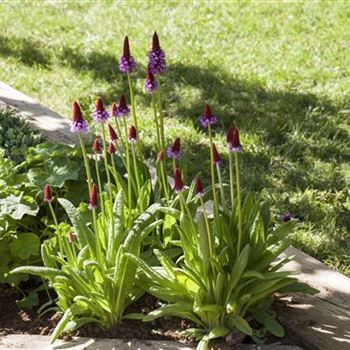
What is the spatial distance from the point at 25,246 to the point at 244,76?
3.58 meters

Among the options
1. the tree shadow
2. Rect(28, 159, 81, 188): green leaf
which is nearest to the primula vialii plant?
Rect(28, 159, 81, 188): green leaf

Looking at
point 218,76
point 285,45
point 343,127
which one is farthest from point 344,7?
point 343,127

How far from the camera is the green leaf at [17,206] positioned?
3.75 m

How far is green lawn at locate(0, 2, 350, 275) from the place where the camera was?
5.34 m

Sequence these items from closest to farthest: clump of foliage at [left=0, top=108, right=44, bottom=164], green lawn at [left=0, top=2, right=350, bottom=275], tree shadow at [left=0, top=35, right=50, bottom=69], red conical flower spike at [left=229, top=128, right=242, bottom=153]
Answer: red conical flower spike at [left=229, top=128, right=242, bottom=153], clump of foliage at [left=0, top=108, right=44, bottom=164], green lawn at [left=0, top=2, right=350, bottom=275], tree shadow at [left=0, top=35, right=50, bottom=69]

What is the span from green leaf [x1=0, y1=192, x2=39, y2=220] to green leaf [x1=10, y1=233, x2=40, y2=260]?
0.11 meters

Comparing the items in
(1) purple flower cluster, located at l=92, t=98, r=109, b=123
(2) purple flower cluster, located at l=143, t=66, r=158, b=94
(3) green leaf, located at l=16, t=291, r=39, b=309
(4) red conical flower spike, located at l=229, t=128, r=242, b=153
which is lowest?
(3) green leaf, located at l=16, t=291, r=39, b=309

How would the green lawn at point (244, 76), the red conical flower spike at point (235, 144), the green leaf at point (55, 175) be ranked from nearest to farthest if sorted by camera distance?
the red conical flower spike at point (235, 144) < the green leaf at point (55, 175) < the green lawn at point (244, 76)

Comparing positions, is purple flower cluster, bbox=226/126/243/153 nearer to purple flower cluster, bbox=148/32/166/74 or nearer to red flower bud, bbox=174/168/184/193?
red flower bud, bbox=174/168/184/193

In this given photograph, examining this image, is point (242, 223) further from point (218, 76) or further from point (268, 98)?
point (218, 76)

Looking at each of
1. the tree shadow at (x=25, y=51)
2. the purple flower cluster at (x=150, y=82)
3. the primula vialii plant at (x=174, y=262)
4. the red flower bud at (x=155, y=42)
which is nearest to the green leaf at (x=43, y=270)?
the primula vialii plant at (x=174, y=262)

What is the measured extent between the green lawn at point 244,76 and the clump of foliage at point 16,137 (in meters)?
1.18

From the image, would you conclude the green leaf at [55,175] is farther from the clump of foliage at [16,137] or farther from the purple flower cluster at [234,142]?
the purple flower cluster at [234,142]

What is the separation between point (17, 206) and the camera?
3791mm
